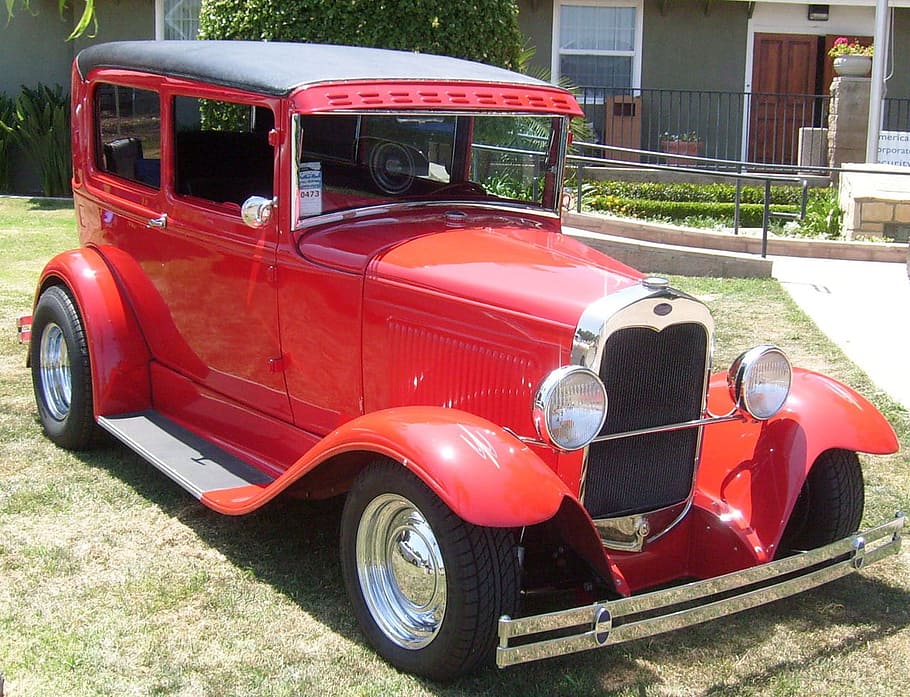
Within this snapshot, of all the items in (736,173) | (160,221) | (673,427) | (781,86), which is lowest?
(673,427)

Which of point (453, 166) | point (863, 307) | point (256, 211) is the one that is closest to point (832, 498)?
point (453, 166)

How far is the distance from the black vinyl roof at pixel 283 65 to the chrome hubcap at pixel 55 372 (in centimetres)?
129

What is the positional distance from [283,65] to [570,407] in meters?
1.83

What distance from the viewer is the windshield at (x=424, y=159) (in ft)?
13.3

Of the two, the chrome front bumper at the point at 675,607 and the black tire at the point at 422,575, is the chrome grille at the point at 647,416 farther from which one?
the black tire at the point at 422,575

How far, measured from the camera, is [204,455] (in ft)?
14.4

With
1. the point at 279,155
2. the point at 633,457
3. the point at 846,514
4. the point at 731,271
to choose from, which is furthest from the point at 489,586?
the point at 731,271

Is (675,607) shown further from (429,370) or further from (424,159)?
(424,159)

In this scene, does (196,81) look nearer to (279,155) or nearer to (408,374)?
(279,155)

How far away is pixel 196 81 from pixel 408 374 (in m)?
1.56

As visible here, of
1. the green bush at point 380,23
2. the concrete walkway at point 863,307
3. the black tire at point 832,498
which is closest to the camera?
the black tire at point 832,498

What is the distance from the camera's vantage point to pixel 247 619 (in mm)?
3611

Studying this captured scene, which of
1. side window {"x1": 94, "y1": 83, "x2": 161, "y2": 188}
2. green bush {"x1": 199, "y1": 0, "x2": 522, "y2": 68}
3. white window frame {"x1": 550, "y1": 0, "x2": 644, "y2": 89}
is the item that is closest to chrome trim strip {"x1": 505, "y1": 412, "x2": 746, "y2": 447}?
side window {"x1": 94, "y1": 83, "x2": 161, "y2": 188}

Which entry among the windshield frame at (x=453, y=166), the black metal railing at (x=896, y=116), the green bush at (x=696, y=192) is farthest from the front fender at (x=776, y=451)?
the black metal railing at (x=896, y=116)
